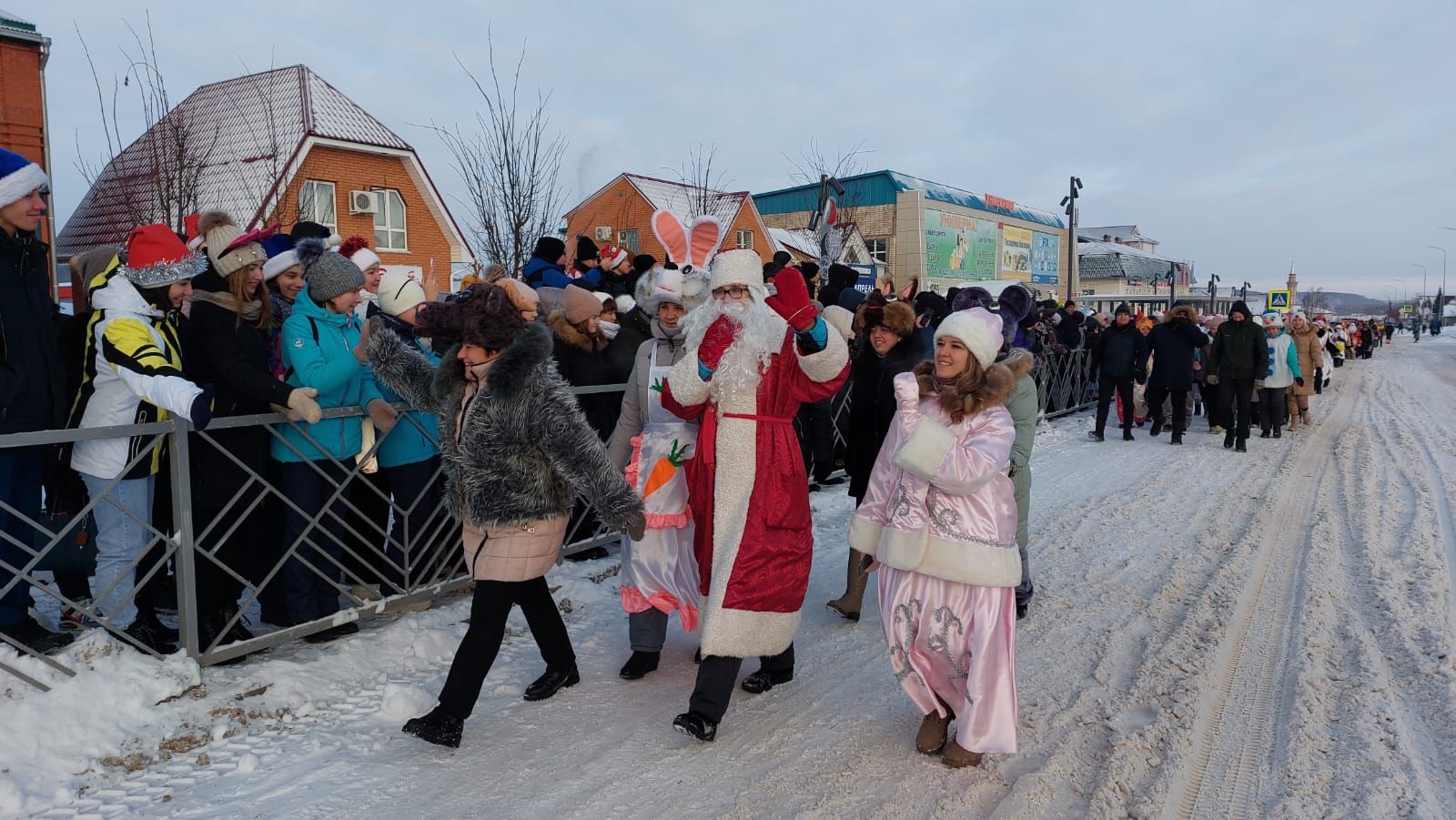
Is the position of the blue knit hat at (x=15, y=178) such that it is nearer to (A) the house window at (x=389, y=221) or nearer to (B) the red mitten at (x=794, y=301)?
(B) the red mitten at (x=794, y=301)

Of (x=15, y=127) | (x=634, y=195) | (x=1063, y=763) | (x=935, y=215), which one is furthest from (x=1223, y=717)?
(x=935, y=215)

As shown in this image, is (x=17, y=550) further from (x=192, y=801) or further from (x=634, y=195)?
(x=634, y=195)

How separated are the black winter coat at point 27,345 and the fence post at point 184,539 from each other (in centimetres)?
59

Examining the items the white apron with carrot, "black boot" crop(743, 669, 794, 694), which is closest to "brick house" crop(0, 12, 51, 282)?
the white apron with carrot

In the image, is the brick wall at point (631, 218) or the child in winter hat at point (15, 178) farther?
the brick wall at point (631, 218)

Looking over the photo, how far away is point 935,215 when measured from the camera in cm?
4456

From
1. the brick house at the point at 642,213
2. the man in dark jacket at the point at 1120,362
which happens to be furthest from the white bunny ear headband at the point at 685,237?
the brick house at the point at 642,213

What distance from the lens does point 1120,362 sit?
1141 centimetres

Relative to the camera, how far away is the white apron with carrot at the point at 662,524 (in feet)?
12.5

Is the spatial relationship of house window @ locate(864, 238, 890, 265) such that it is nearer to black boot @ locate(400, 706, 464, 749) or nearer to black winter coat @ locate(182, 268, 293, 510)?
black winter coat @ locate(182, 268, 293, 510)

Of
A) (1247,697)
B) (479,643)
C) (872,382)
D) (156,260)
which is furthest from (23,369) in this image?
(1247,697)

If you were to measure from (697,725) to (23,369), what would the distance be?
3001 millimetres

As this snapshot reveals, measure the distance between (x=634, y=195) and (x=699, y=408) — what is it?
108 ft

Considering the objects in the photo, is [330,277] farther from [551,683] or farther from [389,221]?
[389,221]
